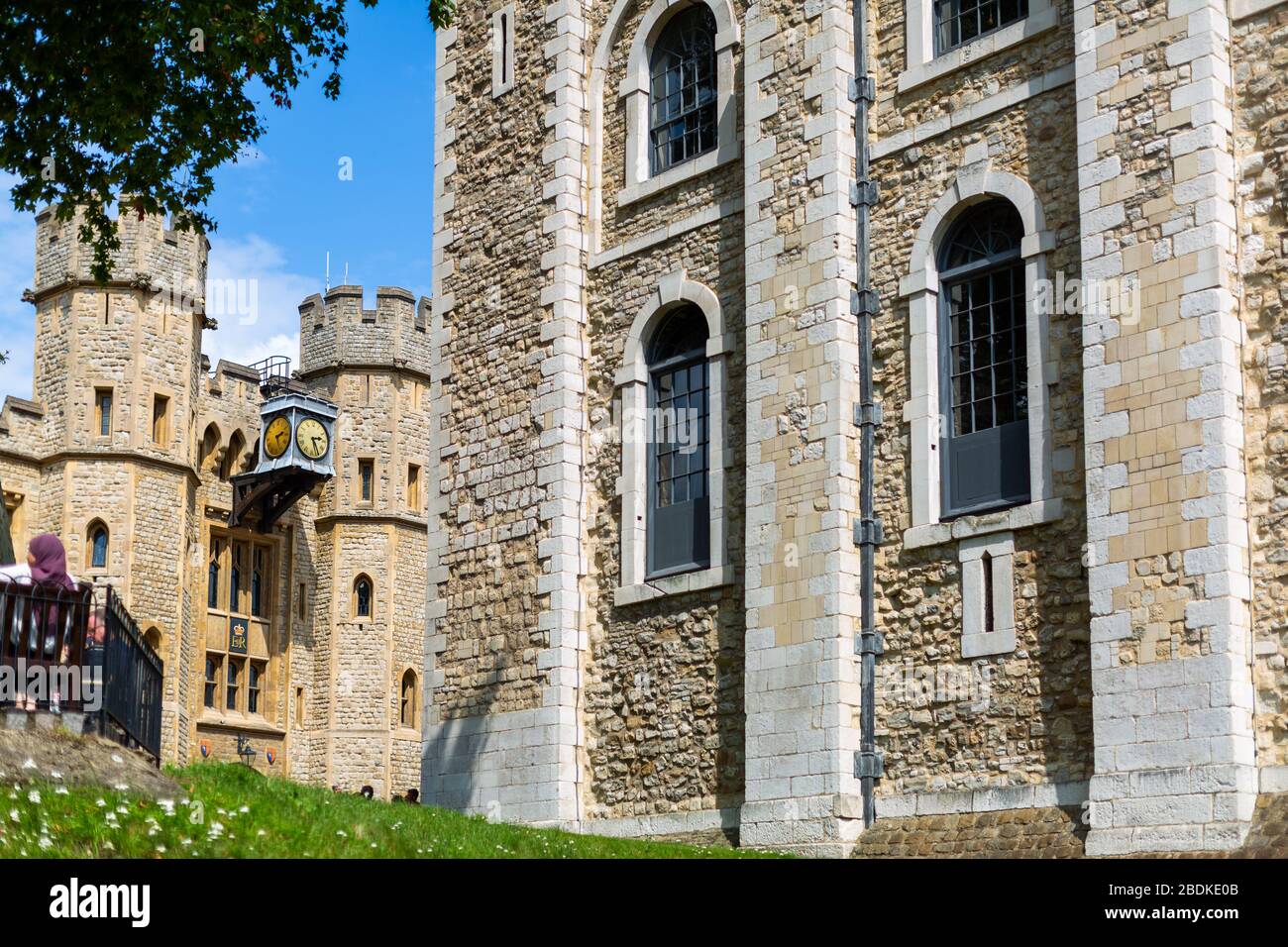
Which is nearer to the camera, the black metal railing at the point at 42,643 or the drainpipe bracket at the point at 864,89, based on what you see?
the black metal railing at the point at 42,643

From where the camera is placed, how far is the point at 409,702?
4844 cm

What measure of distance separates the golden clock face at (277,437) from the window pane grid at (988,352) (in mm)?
31858

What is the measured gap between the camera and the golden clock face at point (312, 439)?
46.8 meters

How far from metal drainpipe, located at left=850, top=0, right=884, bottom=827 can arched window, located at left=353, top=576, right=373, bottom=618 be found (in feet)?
107

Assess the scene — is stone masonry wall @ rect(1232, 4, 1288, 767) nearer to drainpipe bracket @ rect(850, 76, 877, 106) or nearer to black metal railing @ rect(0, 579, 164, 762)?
drainpipe bracket @ rect(850, 76, 877, 106)

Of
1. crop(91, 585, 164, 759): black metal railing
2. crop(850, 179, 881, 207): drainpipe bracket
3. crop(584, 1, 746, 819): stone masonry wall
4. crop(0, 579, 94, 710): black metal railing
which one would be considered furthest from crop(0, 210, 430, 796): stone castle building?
crop(0, 579, 94, 710): black metal railing

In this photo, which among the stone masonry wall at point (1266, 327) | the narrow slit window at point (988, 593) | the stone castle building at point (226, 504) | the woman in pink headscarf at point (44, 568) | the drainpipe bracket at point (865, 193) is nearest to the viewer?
the woman in pink headscarf at point (44, 568)

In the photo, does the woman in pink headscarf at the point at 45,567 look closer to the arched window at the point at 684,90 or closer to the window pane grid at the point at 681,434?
the window pane grid at the point at 681,434

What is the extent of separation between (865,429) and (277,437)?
3195 centimetres

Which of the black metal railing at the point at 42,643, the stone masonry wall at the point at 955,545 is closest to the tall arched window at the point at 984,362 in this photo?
the stone masonry wall at the point at 955,545

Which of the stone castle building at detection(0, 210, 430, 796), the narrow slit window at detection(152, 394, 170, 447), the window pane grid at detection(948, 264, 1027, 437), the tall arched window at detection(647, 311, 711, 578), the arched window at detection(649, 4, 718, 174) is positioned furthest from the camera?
the narrow slit window at detection(152, 394, 170, 447)

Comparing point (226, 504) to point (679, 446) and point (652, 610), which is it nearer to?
point (679, 446)

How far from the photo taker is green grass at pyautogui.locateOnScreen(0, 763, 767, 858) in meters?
10.7
